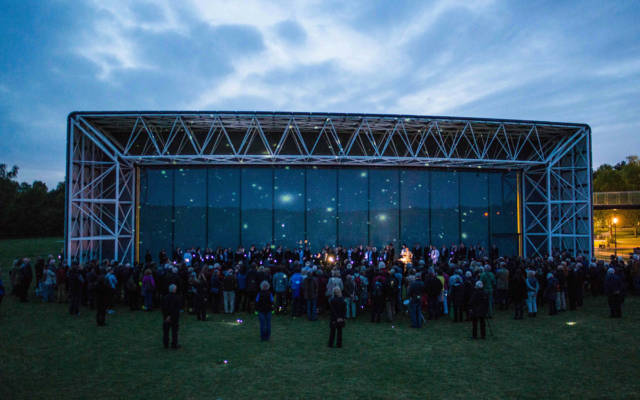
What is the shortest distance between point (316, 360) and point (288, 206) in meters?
15.7

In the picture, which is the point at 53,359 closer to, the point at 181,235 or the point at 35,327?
the point at 35,327

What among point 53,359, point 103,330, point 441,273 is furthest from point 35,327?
point 441,273

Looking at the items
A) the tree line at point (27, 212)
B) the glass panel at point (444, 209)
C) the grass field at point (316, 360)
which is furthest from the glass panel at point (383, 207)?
the tree line at point (27, 212)

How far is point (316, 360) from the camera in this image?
7.43 meters

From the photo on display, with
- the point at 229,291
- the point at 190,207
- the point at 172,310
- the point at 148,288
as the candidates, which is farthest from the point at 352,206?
the point at 172,310

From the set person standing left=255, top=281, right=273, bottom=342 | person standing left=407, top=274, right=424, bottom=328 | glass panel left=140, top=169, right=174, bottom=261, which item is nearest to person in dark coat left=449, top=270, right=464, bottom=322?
person standing left=407, top=274, right=424, bottom=328

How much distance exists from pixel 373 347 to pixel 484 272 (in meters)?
4.98

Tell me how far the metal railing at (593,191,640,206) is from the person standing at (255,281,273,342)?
33.7 meters

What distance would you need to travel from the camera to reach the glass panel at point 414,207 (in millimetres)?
23188

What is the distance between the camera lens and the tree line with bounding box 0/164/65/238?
5041 cm

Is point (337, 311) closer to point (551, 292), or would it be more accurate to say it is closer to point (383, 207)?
point (551, 292)

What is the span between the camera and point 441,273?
1171 centimetres

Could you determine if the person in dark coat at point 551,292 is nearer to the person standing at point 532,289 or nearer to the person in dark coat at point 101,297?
the person standing at point 532,289

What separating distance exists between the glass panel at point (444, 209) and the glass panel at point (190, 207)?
14.7 metres
